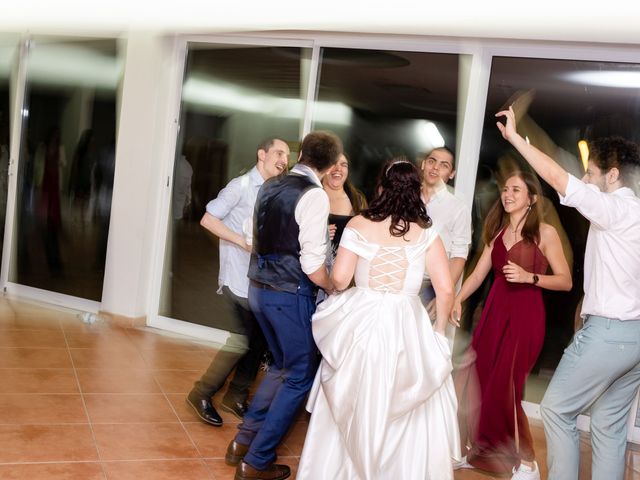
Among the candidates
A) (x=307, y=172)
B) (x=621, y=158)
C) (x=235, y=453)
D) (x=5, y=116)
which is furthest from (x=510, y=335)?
(x=5, y=116)

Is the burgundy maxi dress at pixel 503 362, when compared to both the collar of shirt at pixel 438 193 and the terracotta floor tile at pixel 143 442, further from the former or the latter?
the terracotta floor tile at pixel 143 442

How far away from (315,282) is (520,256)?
114 cm

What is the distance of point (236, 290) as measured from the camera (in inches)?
139

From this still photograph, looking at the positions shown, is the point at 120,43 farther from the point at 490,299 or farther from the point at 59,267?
the point at 490,299

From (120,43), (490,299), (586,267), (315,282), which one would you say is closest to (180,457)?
(315,282)

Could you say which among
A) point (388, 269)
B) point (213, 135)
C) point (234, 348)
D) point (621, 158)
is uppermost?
point (213, 135)

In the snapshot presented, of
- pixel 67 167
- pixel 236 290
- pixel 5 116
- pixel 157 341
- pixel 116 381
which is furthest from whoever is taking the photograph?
pixel 5 116

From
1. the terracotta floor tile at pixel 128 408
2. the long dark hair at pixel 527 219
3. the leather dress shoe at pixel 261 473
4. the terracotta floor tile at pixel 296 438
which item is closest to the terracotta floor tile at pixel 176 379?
the terracotta floor tile at pixel 128 408

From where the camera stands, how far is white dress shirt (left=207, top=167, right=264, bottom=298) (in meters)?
3.56

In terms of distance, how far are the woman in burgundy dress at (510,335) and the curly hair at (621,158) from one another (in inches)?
30.4

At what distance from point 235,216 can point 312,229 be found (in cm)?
115

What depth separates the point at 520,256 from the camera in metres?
3.30

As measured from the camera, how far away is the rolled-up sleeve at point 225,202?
3.58m

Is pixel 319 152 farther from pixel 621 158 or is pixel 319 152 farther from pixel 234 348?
pixel 234 348
